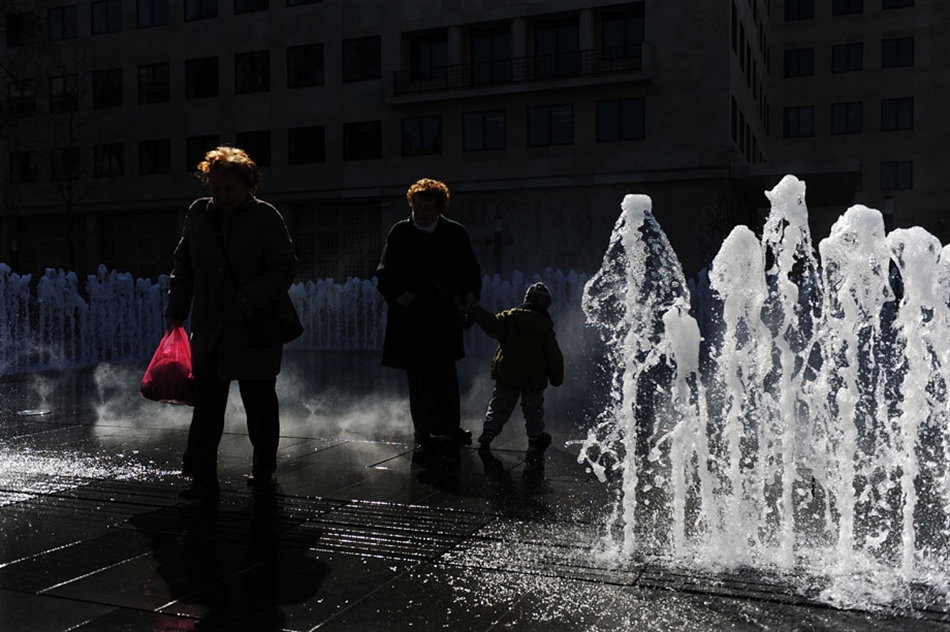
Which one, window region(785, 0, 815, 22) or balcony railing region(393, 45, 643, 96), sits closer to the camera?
balcony railing region(393, 45, 643, 96)

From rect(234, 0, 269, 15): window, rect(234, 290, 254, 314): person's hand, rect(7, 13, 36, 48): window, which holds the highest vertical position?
rect(7, 13, 36, 48): window

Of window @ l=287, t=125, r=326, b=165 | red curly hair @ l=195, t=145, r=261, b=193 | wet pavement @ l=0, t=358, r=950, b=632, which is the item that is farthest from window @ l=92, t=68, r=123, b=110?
red curly hair @ l=195, t=145, r=261, b=193

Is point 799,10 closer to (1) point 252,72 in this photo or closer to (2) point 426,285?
(1) point 252,72

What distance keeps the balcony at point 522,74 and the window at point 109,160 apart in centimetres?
1356

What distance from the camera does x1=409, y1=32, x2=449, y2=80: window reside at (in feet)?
116

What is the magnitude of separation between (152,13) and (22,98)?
8.12m

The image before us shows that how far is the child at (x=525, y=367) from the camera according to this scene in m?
6.48

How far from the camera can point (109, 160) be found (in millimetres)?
41094

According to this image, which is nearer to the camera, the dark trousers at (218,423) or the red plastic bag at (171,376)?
the dark trousers at (218,423)

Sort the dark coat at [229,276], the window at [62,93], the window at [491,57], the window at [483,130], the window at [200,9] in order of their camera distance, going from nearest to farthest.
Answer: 1. the dark coat at [229,276]
2. the window at [491,57]
3. the window at [483,130]
4. the window at [200,9]
5. the window at [62,93]

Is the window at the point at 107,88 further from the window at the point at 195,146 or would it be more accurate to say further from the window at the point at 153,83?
the window at the point at 195,146

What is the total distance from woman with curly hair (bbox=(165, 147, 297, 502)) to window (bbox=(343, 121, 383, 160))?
102 feet

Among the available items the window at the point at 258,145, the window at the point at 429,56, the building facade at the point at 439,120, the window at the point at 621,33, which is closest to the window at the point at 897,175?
the building facade at the point at 439,120

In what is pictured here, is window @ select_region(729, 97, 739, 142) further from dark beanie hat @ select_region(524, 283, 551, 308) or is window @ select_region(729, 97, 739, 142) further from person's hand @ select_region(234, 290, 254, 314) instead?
person's hand @ select_region(234, 290, 254, 314)
